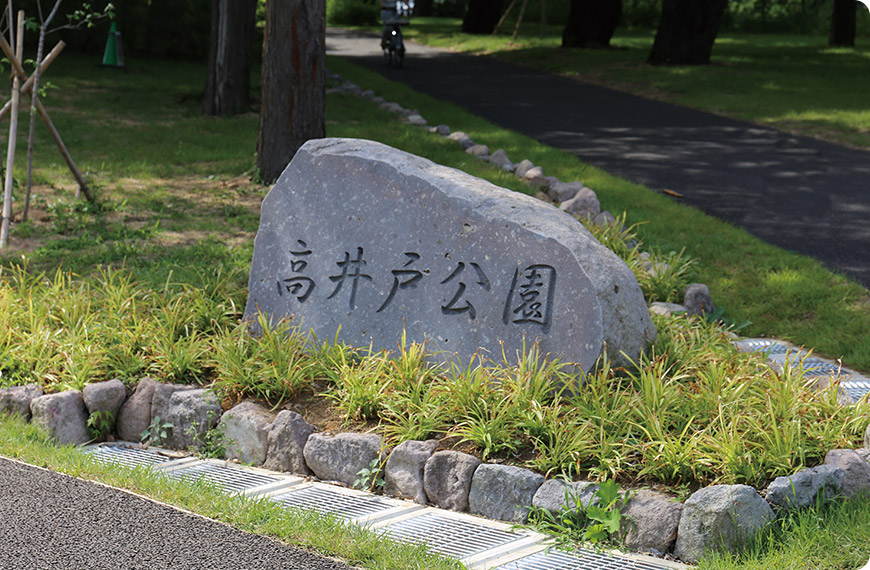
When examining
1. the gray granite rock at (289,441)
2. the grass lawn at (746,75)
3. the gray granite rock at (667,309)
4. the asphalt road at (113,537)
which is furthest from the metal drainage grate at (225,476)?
the grass lawn at (746,75)

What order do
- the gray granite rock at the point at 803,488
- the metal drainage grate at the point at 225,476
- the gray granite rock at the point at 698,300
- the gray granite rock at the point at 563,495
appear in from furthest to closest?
1. the gray granite rock at the point at 698,300
2. the metal drainage grate at the point at 225,476
3. the gray granite rock at the point at 563,495
4. the gray granite rock at the point at 803,488

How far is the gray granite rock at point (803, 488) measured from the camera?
11.0ft

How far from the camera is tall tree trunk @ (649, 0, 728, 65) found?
19.3m

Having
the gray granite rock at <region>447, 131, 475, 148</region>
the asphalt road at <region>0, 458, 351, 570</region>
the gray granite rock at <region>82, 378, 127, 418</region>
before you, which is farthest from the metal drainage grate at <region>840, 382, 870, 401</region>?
the gray granite rock at <region>447, 131, 475, 148</region>

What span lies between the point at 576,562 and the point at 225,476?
1.70m

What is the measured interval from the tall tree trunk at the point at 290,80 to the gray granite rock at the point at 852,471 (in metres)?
6.20

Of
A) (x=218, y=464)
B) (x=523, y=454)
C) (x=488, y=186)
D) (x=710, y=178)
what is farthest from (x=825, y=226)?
(x=218, y=464)

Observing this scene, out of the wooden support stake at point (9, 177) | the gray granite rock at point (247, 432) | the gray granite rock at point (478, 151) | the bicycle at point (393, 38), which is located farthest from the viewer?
the bicycle at point (393, 38)

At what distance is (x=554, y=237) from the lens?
436cm

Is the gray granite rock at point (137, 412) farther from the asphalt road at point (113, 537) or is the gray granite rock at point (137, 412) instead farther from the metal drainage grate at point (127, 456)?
the asphalt road at point (113, 537)

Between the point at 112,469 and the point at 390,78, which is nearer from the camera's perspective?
the point at 112,469

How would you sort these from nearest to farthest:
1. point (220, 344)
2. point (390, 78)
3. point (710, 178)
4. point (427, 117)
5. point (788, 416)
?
point (788, 416) → point (220, 344) → point (710, 178) → point (427, 117) → point (390, 78)

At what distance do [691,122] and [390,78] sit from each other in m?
7.53

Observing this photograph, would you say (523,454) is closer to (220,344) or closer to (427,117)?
(220,344)
